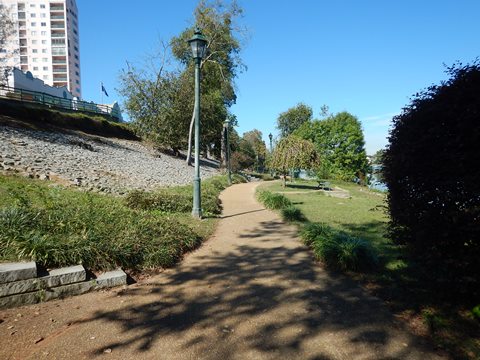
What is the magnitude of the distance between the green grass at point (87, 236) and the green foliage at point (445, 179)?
3.97m

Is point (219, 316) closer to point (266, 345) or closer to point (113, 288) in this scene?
point (266, 345)

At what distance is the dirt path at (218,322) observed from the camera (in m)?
2.99

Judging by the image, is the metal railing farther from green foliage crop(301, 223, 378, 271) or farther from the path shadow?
green foliage crop(301, 223, 378, 271)

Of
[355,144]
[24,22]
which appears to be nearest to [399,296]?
[355,144]

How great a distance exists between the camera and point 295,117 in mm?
57938

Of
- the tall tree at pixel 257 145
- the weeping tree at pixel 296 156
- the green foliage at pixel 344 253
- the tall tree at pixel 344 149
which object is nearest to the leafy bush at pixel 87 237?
the green foliage at pixel 344 253

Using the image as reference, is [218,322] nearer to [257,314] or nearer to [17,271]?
[257,314]

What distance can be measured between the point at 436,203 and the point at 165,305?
3545 millimetres

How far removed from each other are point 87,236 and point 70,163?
9751 millimetres

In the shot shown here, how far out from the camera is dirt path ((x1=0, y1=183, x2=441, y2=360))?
2.99 metres

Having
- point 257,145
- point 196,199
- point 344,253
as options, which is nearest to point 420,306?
point 344,253

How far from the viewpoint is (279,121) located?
59.9m

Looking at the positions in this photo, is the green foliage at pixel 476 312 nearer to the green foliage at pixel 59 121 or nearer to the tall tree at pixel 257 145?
the green foliage at pixel 59 121

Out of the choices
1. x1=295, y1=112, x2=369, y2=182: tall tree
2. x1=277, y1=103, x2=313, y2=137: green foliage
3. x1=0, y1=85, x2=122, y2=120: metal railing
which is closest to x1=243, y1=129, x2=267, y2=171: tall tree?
x1=277, y1=103, x2=313, y2=137: green foliage
